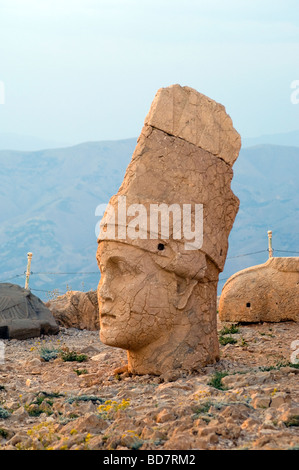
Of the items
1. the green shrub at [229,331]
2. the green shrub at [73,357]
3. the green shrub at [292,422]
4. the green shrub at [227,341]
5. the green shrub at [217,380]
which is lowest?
the green shrub at [292,422]

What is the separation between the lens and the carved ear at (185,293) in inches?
314

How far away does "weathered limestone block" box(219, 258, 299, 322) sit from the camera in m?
12.1

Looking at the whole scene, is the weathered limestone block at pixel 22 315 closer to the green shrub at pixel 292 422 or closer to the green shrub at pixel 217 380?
the green shrub at pixel 217 380

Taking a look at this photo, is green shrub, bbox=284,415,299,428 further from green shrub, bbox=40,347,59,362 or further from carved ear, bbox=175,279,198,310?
green shrub, bbox=40,347,59,362

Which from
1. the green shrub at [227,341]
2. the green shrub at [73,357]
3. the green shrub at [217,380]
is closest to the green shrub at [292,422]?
the green shrub at [217,380]

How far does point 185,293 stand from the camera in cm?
804

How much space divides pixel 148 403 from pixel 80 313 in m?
6.70

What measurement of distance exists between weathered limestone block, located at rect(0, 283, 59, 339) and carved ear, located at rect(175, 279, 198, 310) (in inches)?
179

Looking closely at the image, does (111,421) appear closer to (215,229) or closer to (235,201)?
(215,229)

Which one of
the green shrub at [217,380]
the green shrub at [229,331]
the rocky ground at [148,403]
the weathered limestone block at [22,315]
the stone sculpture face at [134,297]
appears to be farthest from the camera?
the weathered limestone block at [22,315]

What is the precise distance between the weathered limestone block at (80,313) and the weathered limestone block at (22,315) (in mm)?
633

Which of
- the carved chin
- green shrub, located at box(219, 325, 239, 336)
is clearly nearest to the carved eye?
the carved chin
